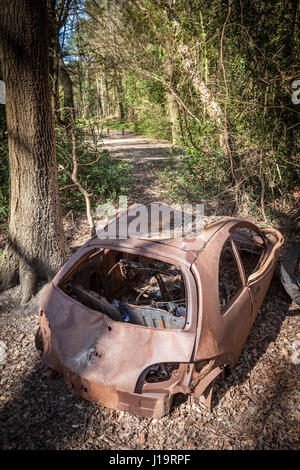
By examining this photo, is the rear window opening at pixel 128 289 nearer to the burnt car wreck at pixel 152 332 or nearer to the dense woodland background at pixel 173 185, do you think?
the burnt car wreck at pixel 152 332

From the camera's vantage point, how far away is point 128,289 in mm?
4383

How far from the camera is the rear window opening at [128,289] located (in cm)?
328

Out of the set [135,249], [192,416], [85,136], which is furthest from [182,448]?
[85,136]

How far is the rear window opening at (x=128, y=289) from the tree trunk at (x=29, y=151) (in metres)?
1.04

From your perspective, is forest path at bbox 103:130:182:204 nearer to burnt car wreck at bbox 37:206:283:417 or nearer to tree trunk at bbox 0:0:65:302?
tree trunk at bbox 0:0:65:302

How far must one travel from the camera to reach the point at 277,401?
120 inches

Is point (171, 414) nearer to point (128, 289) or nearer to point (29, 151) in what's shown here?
point (128, 289)

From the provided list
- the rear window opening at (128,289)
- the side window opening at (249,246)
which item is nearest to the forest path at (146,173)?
the side window opening at (249,246)

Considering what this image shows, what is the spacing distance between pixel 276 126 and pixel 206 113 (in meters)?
1.94

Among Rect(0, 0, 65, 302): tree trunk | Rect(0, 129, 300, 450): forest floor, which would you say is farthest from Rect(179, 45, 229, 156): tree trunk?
Rect(0, 129, 300, 450): forest floor

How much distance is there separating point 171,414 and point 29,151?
3675mm

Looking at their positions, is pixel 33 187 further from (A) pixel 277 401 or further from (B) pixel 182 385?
(A) pixel 277 401

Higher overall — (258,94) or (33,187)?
(258,94)
